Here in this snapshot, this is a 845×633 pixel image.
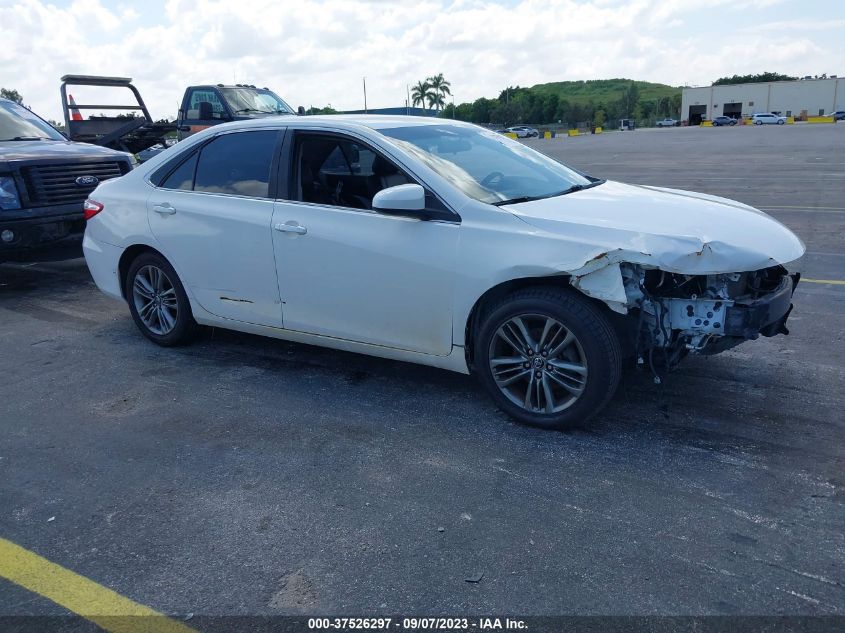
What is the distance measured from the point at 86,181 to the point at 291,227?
445cm

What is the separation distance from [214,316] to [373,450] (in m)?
1.96

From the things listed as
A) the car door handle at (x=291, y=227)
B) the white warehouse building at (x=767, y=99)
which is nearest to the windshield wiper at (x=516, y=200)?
the car door handle at (x=291, y=227)

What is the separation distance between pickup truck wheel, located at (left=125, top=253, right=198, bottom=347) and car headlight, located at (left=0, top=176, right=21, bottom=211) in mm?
2455

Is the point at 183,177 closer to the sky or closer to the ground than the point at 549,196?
closer to the sky

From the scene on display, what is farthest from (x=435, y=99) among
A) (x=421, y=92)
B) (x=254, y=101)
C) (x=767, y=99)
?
(x=254, y=101)

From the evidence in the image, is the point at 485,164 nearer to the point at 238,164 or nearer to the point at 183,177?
the point at 238,164

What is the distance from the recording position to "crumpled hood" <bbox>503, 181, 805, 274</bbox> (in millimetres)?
3594

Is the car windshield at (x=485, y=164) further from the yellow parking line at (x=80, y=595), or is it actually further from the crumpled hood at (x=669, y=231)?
the yellow parking line at (x=80, y=595)

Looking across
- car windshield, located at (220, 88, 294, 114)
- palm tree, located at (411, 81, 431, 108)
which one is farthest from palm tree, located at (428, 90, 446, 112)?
car windshield, located at (220, 88, 294, 114)

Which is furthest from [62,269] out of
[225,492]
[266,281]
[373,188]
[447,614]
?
[447,614]

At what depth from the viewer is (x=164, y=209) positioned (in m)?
5.34

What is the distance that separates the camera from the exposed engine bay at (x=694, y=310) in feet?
12.1

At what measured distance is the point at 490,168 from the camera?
15.3 feet

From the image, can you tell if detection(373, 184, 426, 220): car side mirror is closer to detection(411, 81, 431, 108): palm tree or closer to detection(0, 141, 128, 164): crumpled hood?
detection(0, 141, 128, 164): crumpled hood
